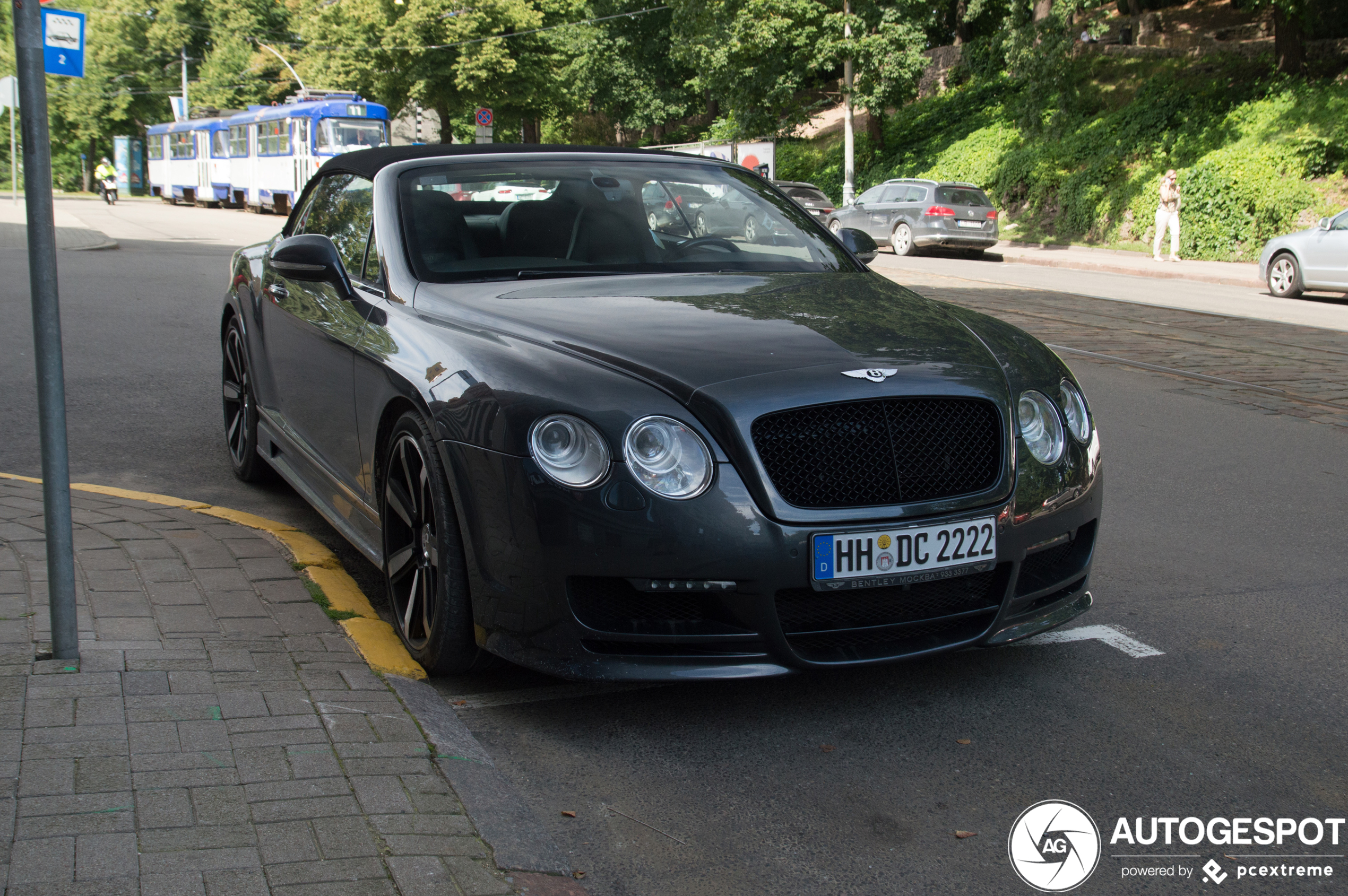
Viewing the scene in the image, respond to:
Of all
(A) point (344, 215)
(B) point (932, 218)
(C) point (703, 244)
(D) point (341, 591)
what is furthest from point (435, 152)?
(B) point (932, 218)

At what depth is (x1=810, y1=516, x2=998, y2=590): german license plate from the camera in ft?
10.2

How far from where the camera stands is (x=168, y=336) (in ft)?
36.4

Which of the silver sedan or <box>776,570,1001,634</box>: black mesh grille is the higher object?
the silver sedan

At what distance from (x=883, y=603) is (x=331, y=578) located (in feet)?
6.55

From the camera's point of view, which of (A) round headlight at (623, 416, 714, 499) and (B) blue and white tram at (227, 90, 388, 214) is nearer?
(A) round headlight at (623, 416, 714, 499)

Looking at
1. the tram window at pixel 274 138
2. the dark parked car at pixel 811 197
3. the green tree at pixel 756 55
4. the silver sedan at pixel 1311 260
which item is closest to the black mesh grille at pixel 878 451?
the silver sedan at pixel 1311 260

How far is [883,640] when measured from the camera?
3.31 metres

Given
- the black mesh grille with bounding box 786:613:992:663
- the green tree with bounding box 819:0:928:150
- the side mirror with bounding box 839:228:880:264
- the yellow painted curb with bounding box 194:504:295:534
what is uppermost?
the green tree with bounding box 819:0:928:150

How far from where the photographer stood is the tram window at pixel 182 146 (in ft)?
169

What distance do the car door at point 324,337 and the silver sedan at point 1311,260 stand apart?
48.9ft

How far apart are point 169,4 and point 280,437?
250ft

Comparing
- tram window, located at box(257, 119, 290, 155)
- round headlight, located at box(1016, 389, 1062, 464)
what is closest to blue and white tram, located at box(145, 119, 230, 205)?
tram window, located at box(257, 119, 290, 155)

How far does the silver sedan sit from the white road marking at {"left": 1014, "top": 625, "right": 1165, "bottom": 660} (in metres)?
14.3

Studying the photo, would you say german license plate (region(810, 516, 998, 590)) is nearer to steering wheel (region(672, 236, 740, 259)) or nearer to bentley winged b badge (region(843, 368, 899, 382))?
bentley winged b badge (region(843, 368, 899, 382))
